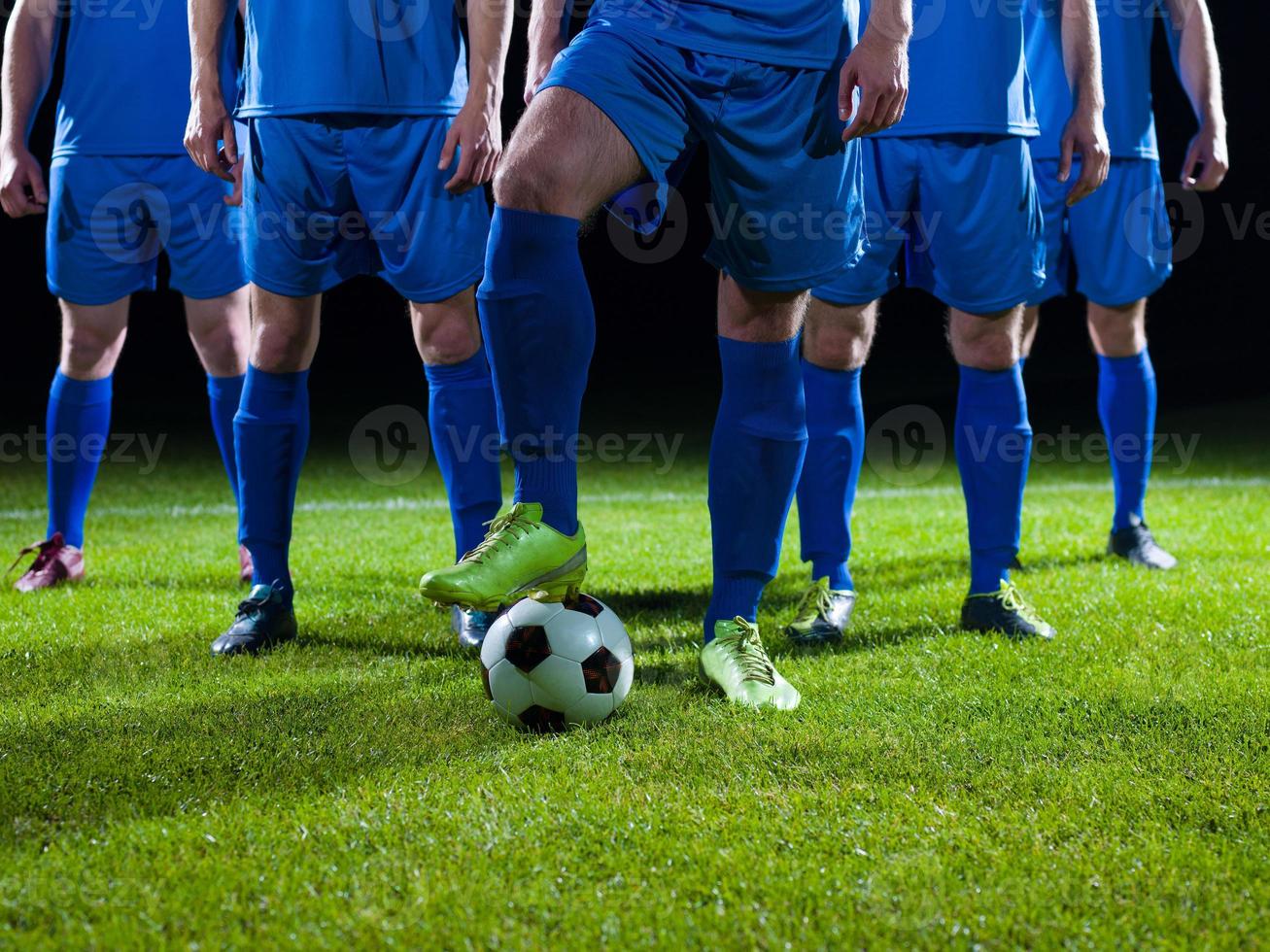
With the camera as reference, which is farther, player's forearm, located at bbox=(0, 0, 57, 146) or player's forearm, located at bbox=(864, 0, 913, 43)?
player's forearm, located at bbox=(0, 0, 57, 146)

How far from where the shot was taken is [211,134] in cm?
253

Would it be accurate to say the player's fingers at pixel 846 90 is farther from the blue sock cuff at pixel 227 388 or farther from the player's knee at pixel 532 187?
the blue sock cuff at pixel 227 388

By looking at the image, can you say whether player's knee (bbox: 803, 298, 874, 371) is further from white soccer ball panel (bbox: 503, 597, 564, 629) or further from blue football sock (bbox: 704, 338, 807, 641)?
white soccer ball panel (bbox: 503, 597, 564, 629)

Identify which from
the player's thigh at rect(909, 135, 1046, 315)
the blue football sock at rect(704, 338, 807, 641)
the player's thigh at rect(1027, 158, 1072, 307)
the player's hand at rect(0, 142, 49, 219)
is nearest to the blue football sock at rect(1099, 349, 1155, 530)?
the player's thigh at rect(1027, 158, 1072, 307)

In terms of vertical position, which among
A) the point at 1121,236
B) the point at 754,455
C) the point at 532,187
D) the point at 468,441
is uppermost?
the point at 532,187

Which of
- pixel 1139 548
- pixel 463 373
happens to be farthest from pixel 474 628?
pixel 1139 548

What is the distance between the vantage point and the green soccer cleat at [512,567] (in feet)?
5.09

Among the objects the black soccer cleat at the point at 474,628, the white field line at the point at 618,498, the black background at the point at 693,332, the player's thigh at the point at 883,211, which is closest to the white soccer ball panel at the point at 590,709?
the black soccer cleat at the point at 474,628

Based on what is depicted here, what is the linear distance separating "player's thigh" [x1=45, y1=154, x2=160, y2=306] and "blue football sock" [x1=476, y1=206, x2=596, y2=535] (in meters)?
2.04

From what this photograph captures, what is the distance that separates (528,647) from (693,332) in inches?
453

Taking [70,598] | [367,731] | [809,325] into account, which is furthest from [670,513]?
[367,731]

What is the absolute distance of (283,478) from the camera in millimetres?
2609

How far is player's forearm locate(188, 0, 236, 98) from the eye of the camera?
2.54 metres

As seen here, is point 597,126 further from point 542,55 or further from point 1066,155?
point 1066,155
